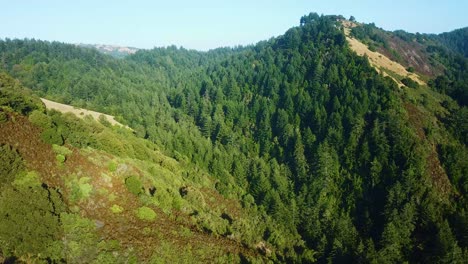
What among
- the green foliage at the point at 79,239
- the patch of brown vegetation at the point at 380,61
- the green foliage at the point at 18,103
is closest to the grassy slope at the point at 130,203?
the green foliage at the point at 79,239

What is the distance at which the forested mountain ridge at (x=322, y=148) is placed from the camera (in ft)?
247

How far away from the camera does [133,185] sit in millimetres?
65875

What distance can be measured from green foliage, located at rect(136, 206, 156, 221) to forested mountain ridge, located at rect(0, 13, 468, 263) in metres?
11.9

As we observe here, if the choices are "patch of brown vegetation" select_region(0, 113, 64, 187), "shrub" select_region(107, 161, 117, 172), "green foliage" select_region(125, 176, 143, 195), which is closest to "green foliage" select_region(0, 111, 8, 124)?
"patch of brown vegetation" select_region(0, 113, 64, 187)

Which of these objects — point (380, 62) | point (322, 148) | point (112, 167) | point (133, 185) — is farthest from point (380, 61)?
point (112, 167)

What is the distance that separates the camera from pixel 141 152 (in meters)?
83.2

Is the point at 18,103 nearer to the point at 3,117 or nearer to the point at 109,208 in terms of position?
the point at 3,117

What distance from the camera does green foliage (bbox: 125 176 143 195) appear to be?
6575cm

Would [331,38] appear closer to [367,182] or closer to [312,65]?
[312,65]

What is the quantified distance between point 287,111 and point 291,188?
3779cm

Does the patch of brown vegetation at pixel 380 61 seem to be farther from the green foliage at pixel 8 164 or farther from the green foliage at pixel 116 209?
the green foliage at pixel 8 164

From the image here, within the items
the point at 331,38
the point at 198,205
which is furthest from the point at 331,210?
the point at 331,38

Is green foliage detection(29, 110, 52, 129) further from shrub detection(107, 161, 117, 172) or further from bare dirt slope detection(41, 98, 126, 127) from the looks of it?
bare dirt slope detection(41, 98, 126, 127)

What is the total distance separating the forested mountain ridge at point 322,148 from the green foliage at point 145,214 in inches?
469
